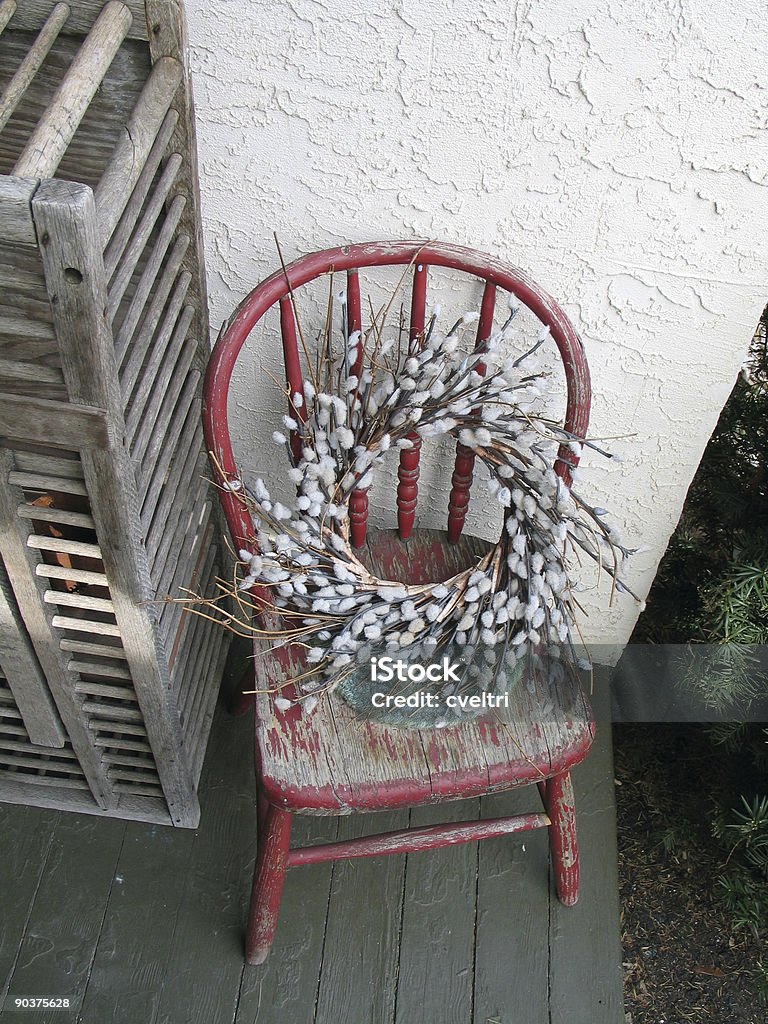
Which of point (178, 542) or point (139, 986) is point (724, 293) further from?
point (139, 986)

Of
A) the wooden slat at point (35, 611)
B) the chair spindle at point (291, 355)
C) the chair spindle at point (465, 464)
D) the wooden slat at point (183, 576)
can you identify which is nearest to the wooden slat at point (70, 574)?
the wooden slat at point (35, 611)

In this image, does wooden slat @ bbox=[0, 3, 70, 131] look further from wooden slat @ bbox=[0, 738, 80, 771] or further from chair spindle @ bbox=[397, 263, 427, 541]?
wooden slat @ bbox=[0, 738, 80, 771]

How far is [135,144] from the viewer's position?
3.55 ft

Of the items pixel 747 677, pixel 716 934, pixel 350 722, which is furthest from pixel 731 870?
pixel 350 722

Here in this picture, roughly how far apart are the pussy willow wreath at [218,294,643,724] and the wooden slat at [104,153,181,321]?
302 mm

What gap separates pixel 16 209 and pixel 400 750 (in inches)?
34.1

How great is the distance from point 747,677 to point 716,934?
0.50 meters

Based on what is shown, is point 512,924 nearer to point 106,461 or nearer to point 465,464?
point 465,464

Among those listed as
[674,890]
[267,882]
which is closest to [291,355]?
[267,882]

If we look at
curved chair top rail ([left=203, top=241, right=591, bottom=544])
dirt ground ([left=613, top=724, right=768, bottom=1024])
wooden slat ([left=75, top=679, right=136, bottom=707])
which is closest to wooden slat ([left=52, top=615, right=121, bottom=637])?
wooden slat ([left=75, top=679, right=136, bottom=707])

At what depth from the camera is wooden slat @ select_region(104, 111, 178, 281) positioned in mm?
1054

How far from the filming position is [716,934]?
1.68 m

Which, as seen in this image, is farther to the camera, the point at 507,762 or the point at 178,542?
the point at 178,542

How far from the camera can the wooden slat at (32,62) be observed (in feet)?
3.30
